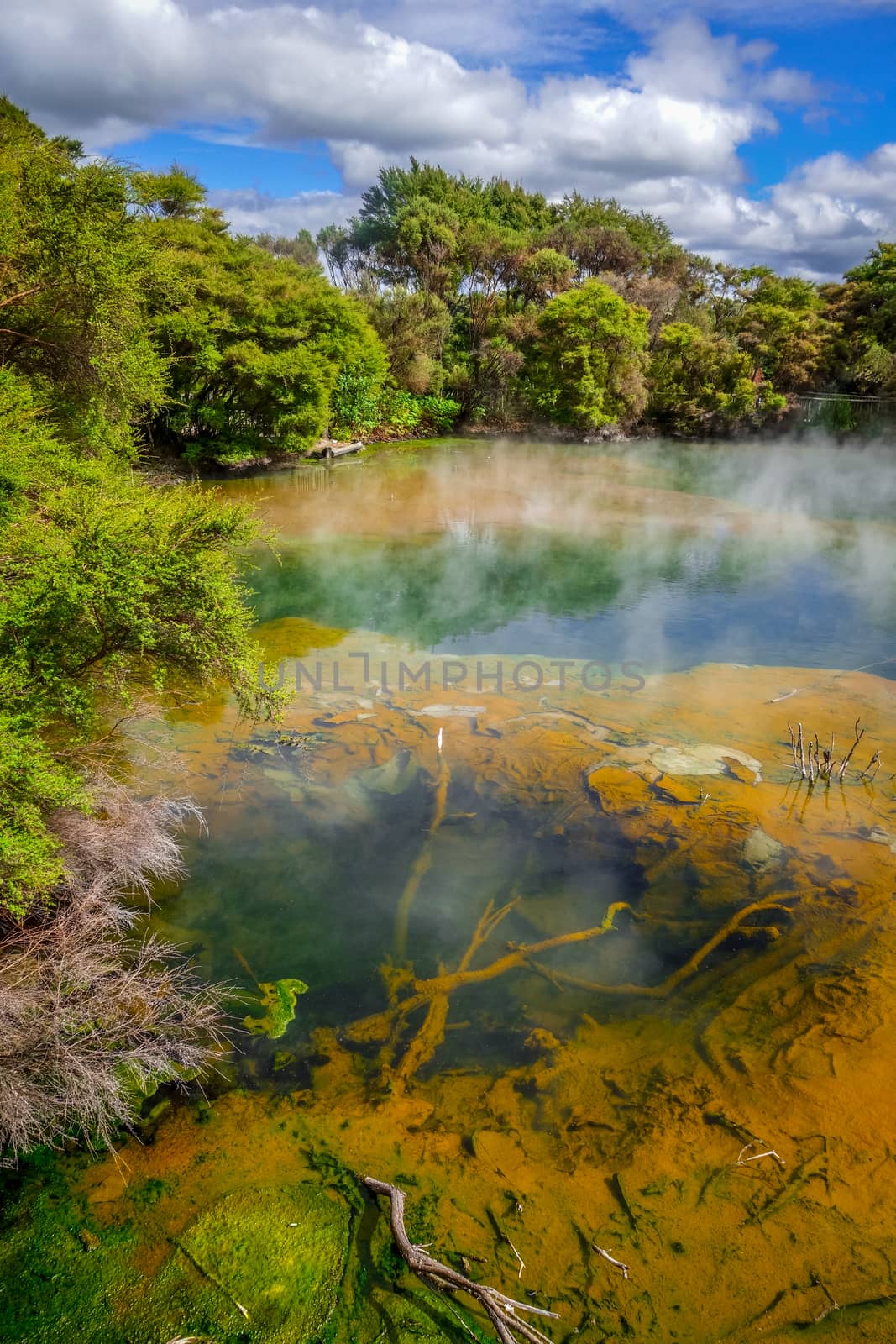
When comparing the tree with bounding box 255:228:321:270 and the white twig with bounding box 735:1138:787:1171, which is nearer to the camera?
the white twig with bounding box 735:1138:787:1171

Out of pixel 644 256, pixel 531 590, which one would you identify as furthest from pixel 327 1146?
pixel 644 256

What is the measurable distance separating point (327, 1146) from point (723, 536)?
23206 millimetres

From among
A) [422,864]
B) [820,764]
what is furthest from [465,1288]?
[820,764]

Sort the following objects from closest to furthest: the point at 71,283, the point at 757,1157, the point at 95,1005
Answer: the point at 757,1157
the point at 95,1005
the point at 71,283

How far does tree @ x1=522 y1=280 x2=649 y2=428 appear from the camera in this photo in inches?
1502

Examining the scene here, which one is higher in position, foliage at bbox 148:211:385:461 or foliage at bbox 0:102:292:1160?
foliage at bbox 148:211:385:461

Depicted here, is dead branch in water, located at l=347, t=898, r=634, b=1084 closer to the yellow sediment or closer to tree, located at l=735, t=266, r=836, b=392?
the yellow sediment

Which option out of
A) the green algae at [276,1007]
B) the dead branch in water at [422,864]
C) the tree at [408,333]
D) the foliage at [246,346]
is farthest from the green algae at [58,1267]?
the tree at [408,333]

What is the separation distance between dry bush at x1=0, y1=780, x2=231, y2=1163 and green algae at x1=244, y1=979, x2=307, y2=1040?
0.38 metres

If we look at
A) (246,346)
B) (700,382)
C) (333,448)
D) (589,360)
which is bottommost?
(333,448)

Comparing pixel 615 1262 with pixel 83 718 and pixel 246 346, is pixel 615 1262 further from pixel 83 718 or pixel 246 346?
pixel 246 346

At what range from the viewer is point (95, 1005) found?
6043 millimetres

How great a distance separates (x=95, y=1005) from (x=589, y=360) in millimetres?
39465

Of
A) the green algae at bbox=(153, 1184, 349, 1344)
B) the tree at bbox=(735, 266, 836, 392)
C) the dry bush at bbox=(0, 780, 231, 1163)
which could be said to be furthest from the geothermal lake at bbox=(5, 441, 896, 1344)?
the tree at bbox=(735, 266, 836, 392)
